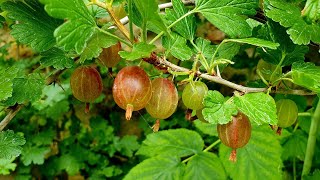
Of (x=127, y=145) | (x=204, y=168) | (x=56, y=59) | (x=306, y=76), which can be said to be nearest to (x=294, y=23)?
(x=306, y=76)

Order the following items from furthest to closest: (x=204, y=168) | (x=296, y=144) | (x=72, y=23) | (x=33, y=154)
Result: (x=33, y=154), (x=296, y=144), (x=204, y=168), (x=72, y=23)

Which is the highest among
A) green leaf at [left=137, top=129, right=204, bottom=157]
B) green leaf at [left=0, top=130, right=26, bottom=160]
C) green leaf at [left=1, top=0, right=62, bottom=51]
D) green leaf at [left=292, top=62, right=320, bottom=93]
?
green leaf at [left=1, top=0, right=62, bottom=51]

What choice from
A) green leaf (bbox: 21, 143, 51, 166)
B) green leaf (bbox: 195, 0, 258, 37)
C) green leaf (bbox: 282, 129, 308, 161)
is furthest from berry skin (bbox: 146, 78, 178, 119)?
green leaf (bbox: 21, 143, 51, 166)

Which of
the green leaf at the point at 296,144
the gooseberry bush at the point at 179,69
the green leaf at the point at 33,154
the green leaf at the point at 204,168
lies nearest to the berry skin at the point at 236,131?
the gooseberry bush at the point at 179,69

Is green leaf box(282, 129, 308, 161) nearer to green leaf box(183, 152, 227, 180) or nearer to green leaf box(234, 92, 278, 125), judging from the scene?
green leaf box(183, 152, 227, 180)

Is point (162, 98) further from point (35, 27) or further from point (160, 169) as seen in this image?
point (160, 169)

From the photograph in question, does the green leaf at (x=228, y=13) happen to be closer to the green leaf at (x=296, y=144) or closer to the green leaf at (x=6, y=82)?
the green leaf at (x=6, y=82)
